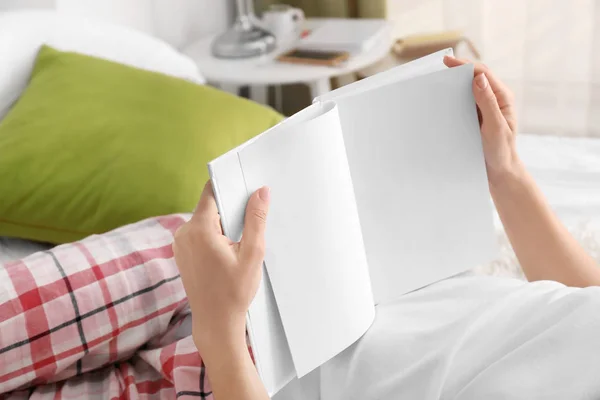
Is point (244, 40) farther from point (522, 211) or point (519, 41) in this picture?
point (522, 211)

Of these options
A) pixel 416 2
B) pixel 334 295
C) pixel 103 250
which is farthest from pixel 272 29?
pixel 334 295

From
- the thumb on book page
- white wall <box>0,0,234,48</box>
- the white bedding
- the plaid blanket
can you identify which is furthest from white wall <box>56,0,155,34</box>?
the thumb on book page

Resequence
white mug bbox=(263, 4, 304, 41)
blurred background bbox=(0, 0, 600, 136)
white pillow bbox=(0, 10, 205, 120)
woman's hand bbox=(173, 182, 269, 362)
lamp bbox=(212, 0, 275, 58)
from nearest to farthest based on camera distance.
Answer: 1. woman's hand bbox=(173, 182, 269, 362)
2. white pillow bbox=(0, 10, 205, 120)
3. lamp bbox=(212, 0, 275, 58)
4. white mug bbox=(263, 4, 304, 41)
5. blurred background bbox=(0, 0, 600, 136)

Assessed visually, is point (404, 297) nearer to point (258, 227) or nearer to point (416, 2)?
point (258, 227)

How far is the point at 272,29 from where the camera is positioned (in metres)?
2.13

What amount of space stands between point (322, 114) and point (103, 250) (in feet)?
1.16

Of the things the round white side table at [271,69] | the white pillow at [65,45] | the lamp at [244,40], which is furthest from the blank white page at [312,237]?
the lamp at [244,40]

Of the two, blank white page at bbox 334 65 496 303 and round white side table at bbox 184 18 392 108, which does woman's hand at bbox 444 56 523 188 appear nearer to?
blank white page at bbox 334 65 496 303

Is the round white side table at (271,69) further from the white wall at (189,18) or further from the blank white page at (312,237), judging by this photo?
the blank white page at (312,237)

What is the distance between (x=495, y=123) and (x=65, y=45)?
89 centimetres

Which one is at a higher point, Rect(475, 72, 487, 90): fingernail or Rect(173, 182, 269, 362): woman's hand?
Rect(475, 72, 487, 90): fingernail

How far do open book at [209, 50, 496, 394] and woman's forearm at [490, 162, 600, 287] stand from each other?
0.11 ft

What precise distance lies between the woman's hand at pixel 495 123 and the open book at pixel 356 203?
0.02 m

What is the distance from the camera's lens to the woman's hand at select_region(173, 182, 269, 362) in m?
0.61
